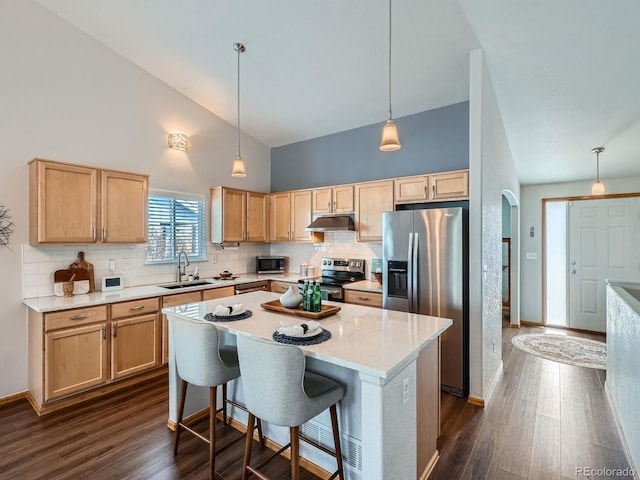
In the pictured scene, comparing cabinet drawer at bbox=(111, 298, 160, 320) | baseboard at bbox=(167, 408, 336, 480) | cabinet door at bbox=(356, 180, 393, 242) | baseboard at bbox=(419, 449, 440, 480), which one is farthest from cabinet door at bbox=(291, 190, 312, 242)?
baseboard at bbox=(419, 449, 440, 480)

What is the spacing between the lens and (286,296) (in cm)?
246

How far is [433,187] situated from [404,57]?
1349 mm

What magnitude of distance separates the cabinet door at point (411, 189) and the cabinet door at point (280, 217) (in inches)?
71.4

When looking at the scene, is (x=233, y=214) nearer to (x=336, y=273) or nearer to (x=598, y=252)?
(x=336, y=273)

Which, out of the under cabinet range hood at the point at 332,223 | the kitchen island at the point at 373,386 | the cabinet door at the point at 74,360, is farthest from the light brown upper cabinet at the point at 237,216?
the kitchen island at the point at 373,386

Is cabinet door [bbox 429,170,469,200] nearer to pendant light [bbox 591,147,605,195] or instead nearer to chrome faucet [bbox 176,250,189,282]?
pendant light [bbox 591,147,605,195]

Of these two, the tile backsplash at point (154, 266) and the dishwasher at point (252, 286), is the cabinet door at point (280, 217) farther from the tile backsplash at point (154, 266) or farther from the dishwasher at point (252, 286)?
the dishwasher at point (252, 286)

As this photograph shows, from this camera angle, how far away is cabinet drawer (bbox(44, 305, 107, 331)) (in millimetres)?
2791

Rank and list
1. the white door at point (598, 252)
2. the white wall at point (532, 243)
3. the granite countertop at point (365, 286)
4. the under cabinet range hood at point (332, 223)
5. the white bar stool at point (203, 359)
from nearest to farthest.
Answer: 1. the white bar stool at point (203, 359)
2. the granite countertop at point (365, 286)
3. the under cabinet range hood at point (332, 223)
4. the white door at point (598, 252)
5. the white wall at point (532, 243)

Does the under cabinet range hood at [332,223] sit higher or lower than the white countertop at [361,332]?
higher

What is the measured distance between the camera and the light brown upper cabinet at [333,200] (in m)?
4.39

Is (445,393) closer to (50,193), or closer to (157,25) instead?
(50,193)

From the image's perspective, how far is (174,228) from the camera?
436 centimetres

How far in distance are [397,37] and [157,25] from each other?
2.36 meters
